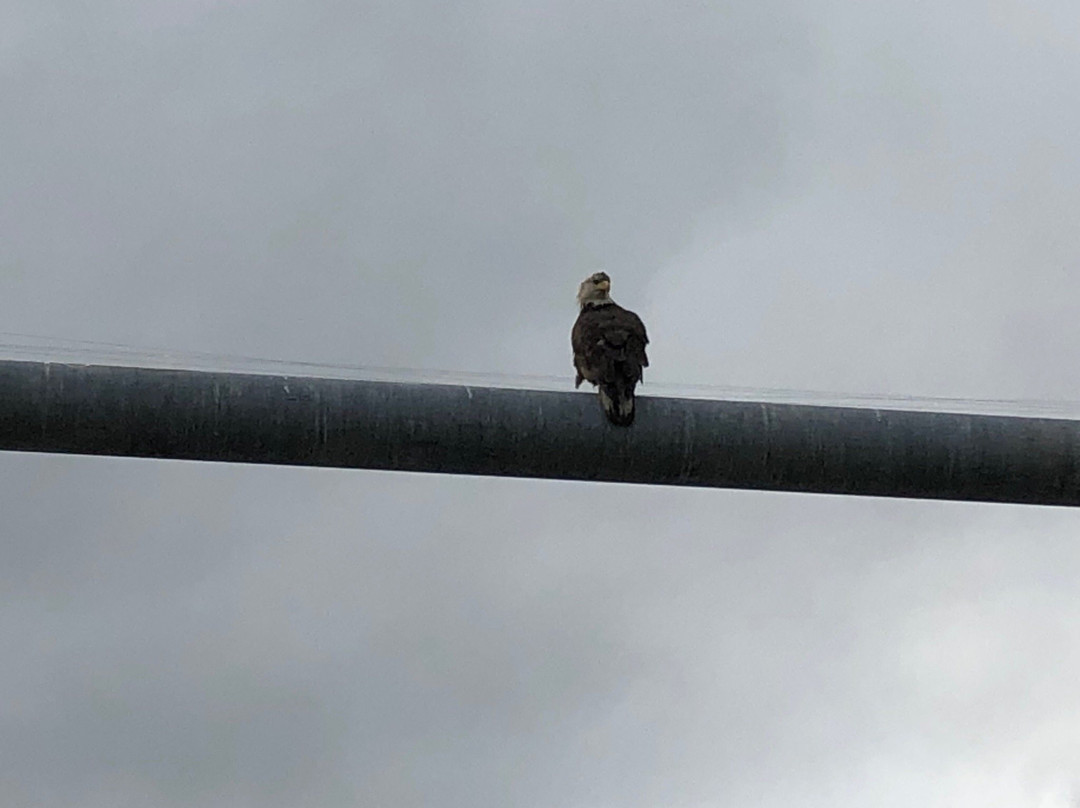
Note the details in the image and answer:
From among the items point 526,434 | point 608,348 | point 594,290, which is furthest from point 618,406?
point 594,290

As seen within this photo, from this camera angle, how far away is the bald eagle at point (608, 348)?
9492mm

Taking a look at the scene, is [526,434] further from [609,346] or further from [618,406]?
[609,346]

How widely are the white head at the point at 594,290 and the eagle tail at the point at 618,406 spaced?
3.95 m

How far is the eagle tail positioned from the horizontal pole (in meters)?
0.05

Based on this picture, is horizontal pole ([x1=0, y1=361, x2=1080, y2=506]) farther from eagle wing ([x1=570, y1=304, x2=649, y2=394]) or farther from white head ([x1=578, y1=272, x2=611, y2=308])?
white head ([x1=578, y1=272, x2=611, y2=308])

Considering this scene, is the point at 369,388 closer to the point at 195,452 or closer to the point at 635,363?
the point at 195,452

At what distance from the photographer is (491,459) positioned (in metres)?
9.17

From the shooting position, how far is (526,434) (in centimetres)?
915

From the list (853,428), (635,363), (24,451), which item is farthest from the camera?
(635,363)

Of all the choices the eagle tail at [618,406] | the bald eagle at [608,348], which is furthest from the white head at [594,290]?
the eagle tail at [618,406]

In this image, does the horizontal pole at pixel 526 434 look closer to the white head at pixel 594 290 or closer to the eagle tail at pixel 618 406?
the eagle tail at pixel 618 406

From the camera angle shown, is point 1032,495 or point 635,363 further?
point 635,363

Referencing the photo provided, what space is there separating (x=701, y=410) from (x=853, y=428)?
83 centimetres

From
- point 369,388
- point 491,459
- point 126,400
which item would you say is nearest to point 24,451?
point 126,400
